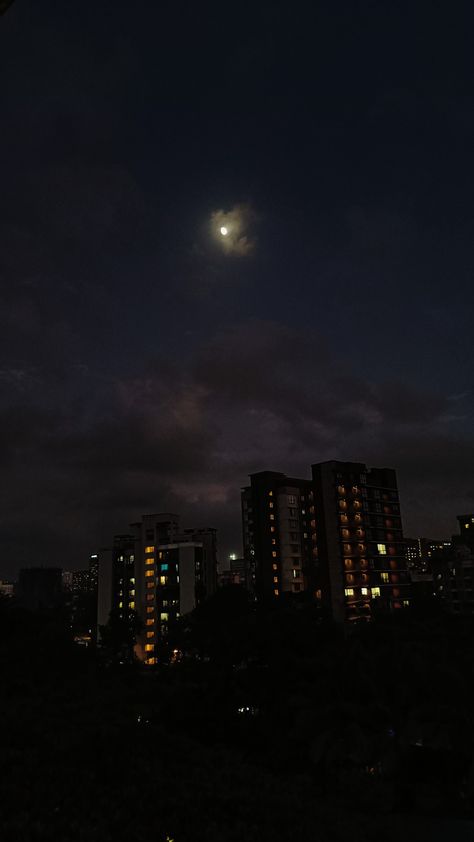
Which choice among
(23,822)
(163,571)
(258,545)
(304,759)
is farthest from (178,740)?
(163,571)

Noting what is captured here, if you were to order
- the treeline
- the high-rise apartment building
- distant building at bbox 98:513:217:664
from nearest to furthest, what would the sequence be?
the treeline
the high-rise apartment building
distant building at bbox 98:513:217:664

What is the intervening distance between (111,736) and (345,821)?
254 inches

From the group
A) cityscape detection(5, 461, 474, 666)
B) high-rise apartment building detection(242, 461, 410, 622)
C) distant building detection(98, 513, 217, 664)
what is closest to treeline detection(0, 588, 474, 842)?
cityscape detection(5, 461, 474, 666)

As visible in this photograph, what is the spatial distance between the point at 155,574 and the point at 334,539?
43.3 m

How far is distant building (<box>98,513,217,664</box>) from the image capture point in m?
113

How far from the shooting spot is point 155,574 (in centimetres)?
11738

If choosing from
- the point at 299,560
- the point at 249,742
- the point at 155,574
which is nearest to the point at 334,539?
the point at 299,560

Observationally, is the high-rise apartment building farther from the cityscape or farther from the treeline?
the treeline

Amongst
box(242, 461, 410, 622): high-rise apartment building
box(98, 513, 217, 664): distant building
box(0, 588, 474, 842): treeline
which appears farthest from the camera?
box(98, 513, 217, 664): distant building

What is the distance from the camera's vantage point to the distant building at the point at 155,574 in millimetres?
113250

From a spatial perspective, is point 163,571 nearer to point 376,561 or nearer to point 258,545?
point 258,545

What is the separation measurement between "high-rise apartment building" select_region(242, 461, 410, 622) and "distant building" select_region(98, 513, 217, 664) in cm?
1355

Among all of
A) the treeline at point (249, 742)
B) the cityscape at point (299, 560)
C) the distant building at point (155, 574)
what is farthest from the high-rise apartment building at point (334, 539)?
the treeline at point (249, 742)

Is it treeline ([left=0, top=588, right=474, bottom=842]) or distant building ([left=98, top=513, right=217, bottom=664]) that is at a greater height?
distant building ([left=98, top=513, right=217, bottom=664])
